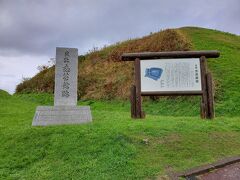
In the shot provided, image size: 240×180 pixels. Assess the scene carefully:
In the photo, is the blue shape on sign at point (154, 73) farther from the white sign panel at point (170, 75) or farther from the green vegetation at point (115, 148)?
the green vegetation at point (115, 148)

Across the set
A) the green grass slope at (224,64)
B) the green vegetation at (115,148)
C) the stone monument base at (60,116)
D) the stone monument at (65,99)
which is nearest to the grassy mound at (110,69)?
the green grass slope at (224,64)

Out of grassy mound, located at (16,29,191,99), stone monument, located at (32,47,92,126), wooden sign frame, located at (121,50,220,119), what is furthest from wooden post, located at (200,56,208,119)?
grassy mound, located at (16,29,191,99)

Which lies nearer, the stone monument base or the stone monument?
the stone monument base

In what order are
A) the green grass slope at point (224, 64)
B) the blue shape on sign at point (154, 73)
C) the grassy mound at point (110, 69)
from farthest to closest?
1. the grassy mound at point (110, 69)
2. the green grass slope at point (224, 64)
3. the blue shape on sign at point (154, 73)

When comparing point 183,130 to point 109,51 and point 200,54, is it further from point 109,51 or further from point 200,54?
point 109,51

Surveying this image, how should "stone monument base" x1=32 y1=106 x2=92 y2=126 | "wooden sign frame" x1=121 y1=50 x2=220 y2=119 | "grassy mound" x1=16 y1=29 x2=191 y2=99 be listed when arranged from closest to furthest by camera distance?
"stone monument base" x1=32 y1=106 x2=92 y2=126 < "wooden sign frame" x1=121 y1=50 x2=220 y2=119 < "grassy mound" x1=16 y1=29 x2=191 y2=99

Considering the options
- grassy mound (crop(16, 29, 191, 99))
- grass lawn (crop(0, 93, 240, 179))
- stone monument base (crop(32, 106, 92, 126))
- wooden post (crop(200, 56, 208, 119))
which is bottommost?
grass lawn (crop(0, 93, 240, 179))

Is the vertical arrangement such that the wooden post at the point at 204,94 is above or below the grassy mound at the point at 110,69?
below

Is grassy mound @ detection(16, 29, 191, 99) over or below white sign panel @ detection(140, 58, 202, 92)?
over

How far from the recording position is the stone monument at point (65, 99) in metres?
10.2

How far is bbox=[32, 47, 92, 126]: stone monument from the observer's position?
10.2 meters

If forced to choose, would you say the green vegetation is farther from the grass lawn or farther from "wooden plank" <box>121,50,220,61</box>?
"wooden plank" <box>121,50,220,61</box>

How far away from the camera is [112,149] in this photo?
7766 millimetres

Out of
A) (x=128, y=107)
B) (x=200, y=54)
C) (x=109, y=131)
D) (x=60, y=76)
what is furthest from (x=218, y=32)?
(x=109, y=131)
